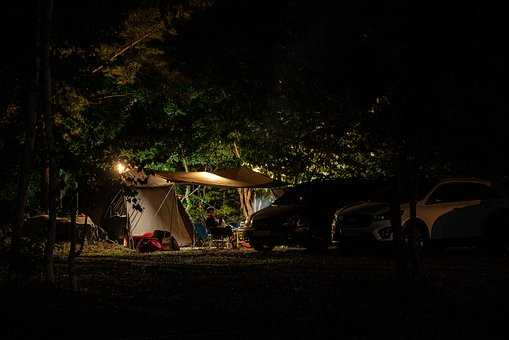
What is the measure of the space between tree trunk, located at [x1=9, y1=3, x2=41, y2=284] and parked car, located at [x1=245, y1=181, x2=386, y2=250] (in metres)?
8.91

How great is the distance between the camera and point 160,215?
20547 millimetres

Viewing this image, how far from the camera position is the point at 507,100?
11.1 metres

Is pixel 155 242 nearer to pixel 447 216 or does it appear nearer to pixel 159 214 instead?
pixel 159 214

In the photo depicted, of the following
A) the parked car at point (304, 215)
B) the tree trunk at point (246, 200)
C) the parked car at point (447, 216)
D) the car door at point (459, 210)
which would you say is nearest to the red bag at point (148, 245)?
the parked car at point (304, 215)

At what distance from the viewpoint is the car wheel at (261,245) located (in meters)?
17.9

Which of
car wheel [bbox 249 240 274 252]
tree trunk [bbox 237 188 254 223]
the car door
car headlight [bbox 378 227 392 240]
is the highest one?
tree trunk [bbox 237 188 254 223]

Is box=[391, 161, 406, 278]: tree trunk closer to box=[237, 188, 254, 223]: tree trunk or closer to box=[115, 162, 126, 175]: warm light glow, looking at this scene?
box=[115, 162, 126, 175]: warm light glow

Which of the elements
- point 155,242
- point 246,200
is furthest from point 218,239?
point 246,200

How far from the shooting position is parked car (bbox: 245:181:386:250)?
17219 mm

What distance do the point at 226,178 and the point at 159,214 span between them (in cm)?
226

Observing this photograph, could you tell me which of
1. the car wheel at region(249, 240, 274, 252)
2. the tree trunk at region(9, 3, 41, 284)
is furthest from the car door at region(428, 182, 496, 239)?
the tree trunk at region(9, 3, 41, 284)

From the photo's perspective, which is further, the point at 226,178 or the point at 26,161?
the point at 226,178

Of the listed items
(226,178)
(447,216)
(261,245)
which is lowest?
(261,245)

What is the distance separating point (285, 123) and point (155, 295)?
13661 mm
